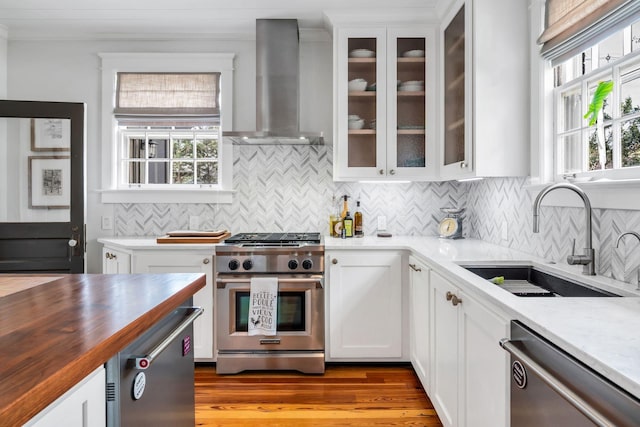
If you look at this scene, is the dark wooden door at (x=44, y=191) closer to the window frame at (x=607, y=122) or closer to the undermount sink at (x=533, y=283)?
the undermount sink at (x=533, y=283)

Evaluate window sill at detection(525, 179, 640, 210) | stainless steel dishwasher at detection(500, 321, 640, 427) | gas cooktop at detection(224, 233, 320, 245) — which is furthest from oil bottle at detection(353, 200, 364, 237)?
stainless steel dishwasher at detection(500, 321, 640, 427)

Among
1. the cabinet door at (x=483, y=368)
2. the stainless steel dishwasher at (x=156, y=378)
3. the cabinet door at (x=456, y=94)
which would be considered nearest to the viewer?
the stainless steel dishwasher at (x=156, y=378)

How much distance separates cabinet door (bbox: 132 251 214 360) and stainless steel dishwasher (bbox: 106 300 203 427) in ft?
4.22

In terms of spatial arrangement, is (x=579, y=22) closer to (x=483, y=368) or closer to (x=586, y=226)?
(x=586, y=226)

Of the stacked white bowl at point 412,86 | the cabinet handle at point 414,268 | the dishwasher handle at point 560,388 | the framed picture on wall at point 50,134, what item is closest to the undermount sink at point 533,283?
the cabinet handle at point 414,268

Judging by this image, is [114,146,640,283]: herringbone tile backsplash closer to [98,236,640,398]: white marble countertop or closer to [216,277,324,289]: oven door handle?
[216,277,324,289]: oven door handle

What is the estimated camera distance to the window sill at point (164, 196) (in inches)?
131

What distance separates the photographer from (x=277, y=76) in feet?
10.2

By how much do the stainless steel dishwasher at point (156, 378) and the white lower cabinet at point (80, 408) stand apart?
5cm

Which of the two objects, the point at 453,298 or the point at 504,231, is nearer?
the point at 453,298

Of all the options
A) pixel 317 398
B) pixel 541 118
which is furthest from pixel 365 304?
pixel 541 118

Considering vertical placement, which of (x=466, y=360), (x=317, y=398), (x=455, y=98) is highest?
(x=455, y=98)

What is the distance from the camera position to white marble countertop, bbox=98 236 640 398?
2.63 feet

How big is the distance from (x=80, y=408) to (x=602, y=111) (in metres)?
2.10
